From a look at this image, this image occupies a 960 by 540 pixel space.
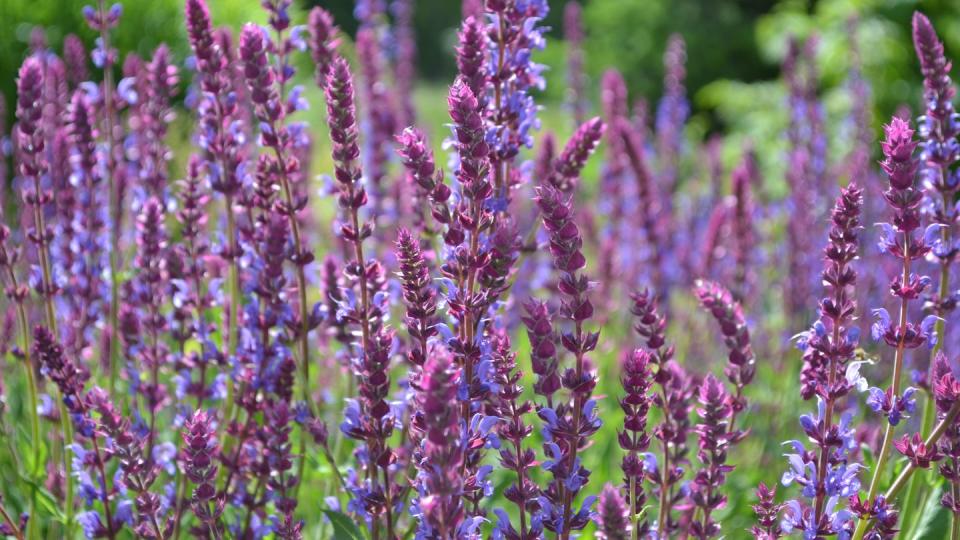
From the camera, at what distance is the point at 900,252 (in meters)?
2.05

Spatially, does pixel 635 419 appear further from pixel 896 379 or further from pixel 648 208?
pixel 648 208

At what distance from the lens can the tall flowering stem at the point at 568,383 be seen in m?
1.72

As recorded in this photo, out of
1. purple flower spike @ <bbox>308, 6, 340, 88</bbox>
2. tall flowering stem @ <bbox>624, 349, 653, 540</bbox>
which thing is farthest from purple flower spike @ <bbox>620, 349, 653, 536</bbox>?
purple flower spike @ <bbox>308, 6, 340, 88</bbox>

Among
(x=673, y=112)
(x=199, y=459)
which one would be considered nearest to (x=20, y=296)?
(x=199, y=459)

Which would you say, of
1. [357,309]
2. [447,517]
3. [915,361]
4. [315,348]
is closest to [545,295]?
[315,348]

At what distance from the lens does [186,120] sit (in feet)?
28.3

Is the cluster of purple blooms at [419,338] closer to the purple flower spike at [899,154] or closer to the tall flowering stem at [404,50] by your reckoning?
the purple flower spike at [899,154]

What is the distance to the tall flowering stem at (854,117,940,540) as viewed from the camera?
1882 millimetres

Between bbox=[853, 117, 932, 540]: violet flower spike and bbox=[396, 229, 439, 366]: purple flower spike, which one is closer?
bbox=[396, 229, 439, 366]: purple flower spike

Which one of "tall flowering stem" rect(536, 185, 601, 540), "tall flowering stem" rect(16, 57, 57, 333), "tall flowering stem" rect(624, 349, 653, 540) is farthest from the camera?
"tall flowering stem" rect(16, 57, 57, 333)

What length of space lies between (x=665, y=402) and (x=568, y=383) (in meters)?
0.47

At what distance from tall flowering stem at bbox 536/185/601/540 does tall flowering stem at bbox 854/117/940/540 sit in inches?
22.6

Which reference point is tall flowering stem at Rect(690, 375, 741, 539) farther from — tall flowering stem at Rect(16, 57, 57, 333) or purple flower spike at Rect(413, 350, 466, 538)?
tall flowering stem at Rect(16, 57, 57, 333)

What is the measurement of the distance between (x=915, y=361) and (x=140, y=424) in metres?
2.81
